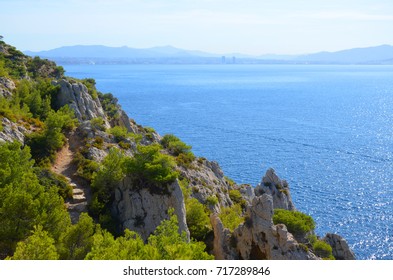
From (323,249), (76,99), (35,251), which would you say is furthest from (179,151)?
(35,251)

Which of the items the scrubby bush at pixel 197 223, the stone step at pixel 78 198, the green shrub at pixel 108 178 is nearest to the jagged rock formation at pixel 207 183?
the scrubby bush at pixel 197 223

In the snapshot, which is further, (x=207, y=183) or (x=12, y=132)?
(x=207, y=183)

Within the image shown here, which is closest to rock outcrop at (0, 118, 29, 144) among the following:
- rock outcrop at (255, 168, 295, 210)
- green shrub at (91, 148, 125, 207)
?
green shrub at (91, 148, 125, 207)

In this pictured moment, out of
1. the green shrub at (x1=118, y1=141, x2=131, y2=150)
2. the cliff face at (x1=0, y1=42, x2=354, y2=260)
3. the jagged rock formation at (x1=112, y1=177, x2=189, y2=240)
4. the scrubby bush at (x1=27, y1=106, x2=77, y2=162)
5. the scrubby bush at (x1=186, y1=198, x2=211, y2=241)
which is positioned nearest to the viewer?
→ the cliff face at (x1=0, y1=42, x2=354, y2=260)

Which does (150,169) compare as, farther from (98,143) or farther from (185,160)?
(185,160)

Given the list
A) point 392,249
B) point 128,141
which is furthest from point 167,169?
point 392,249

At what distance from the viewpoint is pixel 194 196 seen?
63781 millimetres

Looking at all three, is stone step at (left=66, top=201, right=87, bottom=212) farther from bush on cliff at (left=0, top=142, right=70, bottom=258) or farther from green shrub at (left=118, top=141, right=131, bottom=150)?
green shrub at (left=118, top=141, right=131, bottom=150)

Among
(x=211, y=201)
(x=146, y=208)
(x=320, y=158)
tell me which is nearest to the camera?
(x=146, y=208)

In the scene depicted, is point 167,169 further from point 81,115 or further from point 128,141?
point 81,115

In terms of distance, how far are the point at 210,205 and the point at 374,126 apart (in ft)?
465

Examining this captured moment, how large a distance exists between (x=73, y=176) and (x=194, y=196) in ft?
63.0

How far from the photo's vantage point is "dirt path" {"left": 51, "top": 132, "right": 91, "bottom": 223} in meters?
48.4

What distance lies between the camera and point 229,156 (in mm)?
129125
